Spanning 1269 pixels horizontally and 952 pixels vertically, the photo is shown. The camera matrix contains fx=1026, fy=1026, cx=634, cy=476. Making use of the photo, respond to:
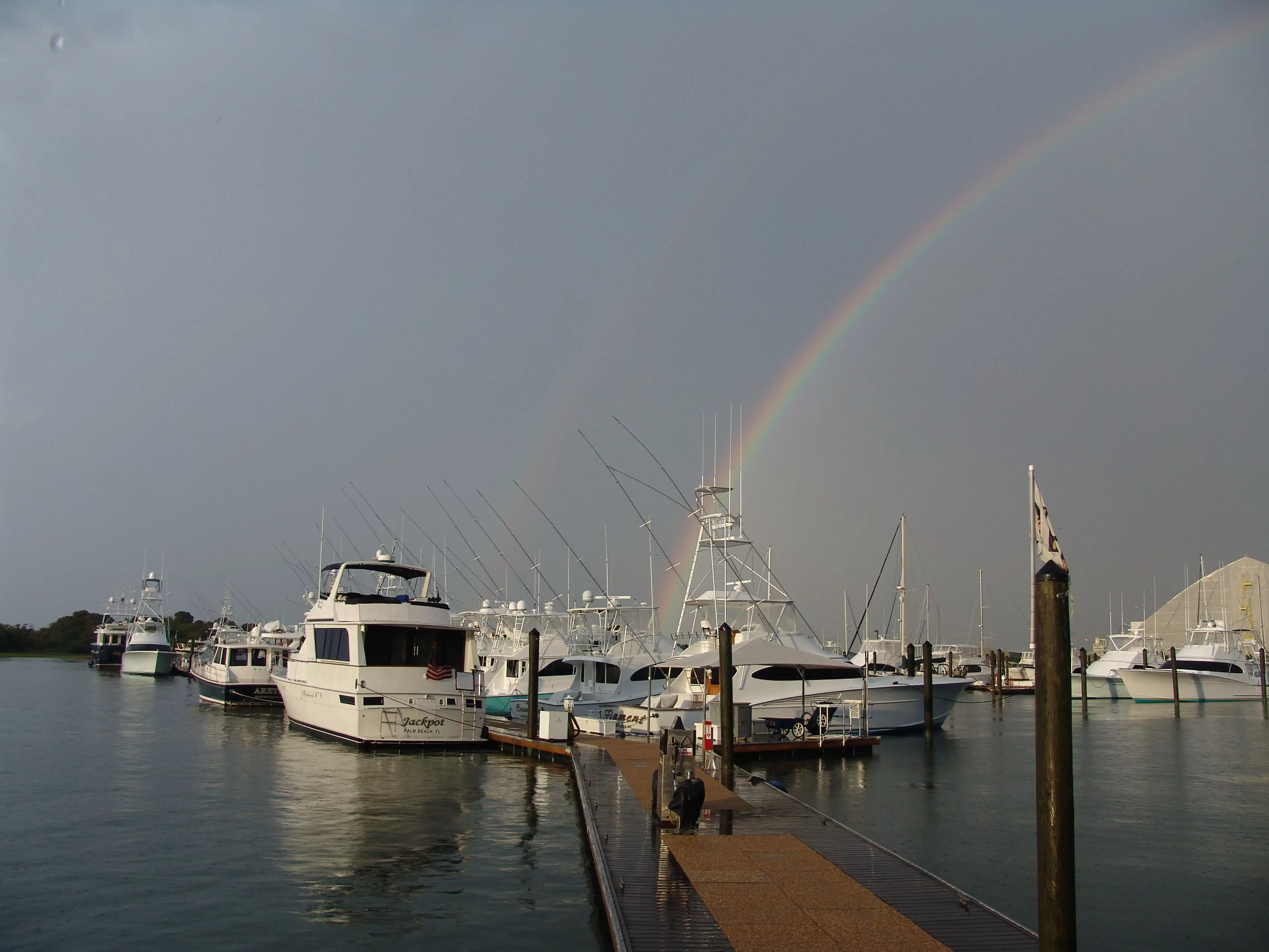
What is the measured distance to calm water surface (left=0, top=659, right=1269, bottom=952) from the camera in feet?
47.6

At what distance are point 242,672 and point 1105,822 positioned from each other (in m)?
50.0

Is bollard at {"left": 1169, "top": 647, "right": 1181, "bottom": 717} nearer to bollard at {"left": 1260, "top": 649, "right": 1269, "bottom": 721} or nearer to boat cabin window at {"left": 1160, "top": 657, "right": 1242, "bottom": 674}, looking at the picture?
boat cabin window at {"left": 1160, "top": 657, "right": 1242, "bottom": 674}

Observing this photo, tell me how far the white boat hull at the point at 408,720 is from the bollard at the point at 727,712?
11.7 meters

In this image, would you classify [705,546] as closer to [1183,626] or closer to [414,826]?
[414,826]

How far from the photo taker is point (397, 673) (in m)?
33.0

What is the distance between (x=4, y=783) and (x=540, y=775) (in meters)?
14.4

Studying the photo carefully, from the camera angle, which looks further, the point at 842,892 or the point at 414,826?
the point at 414,826

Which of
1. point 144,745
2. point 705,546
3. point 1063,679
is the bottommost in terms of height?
point 144,745

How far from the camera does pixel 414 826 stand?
70.1 ft

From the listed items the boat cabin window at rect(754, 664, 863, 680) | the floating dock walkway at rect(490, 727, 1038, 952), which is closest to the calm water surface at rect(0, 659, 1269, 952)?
the floating dock walkway at rect(490, 727, 1038, 952)

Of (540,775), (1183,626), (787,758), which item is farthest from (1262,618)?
(540,775)

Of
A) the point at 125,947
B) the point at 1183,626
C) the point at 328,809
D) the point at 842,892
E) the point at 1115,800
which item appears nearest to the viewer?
the point at 842,892

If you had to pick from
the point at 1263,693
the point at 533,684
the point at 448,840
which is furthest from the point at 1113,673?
the point at 448,840

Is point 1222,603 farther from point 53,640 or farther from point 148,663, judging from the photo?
point 53,640
